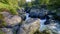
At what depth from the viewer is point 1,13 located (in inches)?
530

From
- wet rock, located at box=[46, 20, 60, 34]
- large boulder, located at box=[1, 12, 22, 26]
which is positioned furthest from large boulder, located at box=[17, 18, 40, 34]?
wet rock, located at box=[46, 20, 60, 34]

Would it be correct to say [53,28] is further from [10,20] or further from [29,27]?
[29,27]

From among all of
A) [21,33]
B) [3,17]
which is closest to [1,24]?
[3,17]

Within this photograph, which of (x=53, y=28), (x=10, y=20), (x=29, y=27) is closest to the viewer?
(x=29, y=27)

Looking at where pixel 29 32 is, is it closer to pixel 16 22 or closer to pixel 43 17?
pixel 16 22

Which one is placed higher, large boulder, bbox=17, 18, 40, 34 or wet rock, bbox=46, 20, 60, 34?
large boulder, bbox=17, 18, 40, 34

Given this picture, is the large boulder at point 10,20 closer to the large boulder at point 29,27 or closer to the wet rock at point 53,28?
the large boulder at point 29,27

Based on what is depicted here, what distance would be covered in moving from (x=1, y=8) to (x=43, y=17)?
1430 centimetres

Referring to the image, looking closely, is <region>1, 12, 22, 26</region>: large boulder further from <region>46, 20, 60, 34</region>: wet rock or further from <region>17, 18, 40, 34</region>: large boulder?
<region>46, 20, 60, 34</region>: wet rock

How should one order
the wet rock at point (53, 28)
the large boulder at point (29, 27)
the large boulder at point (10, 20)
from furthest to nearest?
the wet rock at point (53, 28)
the large boulder at point (10, 20)
the large boulder at point (29, 27)

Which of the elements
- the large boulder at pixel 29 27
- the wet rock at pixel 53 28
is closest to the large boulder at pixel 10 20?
the large boulder at pixel 29 27

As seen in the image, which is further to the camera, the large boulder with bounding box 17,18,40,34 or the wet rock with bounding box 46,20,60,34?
the wet rock with bounding box 46,20,60,34

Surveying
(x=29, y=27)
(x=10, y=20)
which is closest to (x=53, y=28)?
(x=10, y=20)

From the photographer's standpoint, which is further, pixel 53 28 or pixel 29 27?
pixel 53 28
